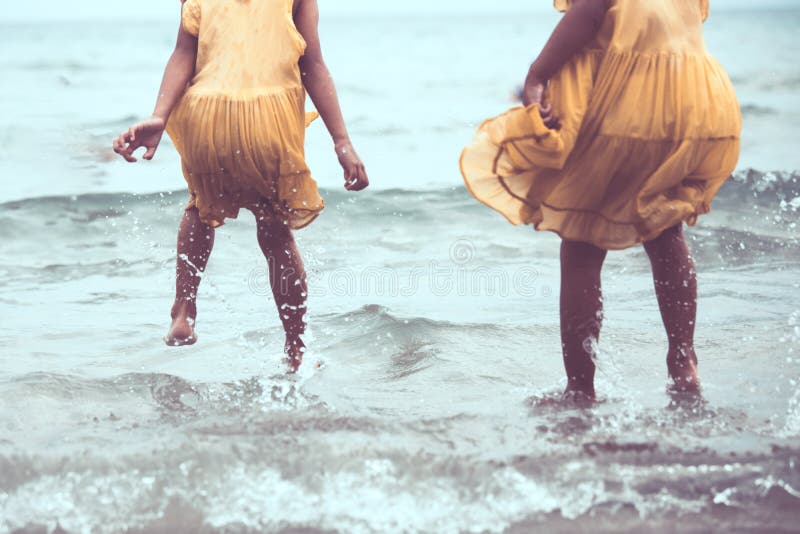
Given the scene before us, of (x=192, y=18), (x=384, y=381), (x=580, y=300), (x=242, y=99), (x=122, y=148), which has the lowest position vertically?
(x=384, y=381)

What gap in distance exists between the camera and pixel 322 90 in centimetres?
337

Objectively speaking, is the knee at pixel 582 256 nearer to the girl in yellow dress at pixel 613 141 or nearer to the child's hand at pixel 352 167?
the girl in yellow dress at pixel 613 141

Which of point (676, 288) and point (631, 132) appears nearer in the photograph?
point (631, 132)

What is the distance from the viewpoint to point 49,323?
457 centimetres

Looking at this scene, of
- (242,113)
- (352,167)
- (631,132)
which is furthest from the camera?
(352,167)

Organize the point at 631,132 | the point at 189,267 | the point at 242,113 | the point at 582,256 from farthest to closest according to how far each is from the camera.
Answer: the point at 189,267 < the point at 242,113 < the point at 582,256 < the point at 631,132

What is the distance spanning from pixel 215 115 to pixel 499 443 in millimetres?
1355

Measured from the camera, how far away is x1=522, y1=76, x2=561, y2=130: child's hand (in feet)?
9.21

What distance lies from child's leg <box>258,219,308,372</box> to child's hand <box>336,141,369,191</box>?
1.06 ft

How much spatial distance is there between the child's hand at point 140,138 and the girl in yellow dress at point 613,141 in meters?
0.95

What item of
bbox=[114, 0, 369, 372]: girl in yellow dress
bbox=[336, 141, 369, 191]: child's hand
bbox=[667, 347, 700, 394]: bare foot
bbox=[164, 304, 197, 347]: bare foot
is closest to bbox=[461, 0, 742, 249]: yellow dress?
bbox=[667, 347, 700, 394]: bare foot

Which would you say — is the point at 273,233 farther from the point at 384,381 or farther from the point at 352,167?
the point at 384,381

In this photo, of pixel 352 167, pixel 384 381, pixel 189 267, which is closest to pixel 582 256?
pixel 352 167

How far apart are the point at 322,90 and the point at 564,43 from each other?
3.04 ft
